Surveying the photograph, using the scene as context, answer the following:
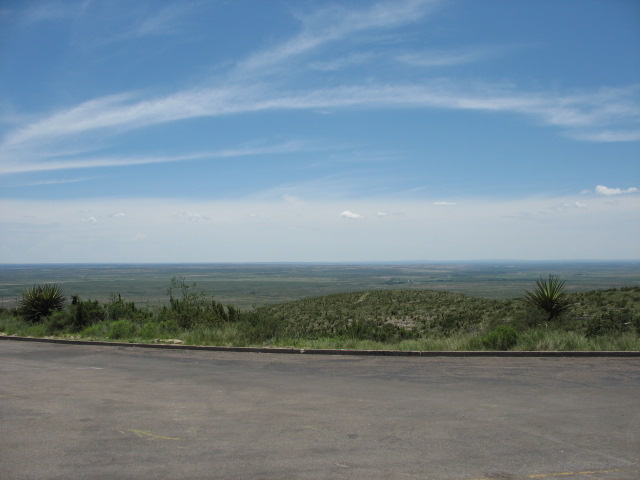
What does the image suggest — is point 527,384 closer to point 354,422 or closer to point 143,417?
point 354,422

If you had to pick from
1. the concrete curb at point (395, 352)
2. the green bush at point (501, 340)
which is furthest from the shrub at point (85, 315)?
the green bush at point (501, 340)

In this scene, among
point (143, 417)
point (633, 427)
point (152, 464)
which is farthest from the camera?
point (143, 417)

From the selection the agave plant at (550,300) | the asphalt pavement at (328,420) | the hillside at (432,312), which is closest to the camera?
the asphalt pavement at (328,420)

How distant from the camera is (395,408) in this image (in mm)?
7855

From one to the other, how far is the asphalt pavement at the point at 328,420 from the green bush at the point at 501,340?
125 centimetres

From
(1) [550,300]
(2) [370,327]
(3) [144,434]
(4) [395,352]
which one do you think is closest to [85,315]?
(2) [370,327]

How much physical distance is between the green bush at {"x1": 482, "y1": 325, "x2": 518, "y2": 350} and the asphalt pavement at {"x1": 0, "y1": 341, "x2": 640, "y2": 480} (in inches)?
49.2

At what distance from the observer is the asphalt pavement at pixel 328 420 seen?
5488 mm

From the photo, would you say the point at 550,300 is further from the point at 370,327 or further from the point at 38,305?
the point at 38,305

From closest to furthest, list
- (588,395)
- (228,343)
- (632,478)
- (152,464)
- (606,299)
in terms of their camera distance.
→ (632,478) < (152,464) < (588,395) < (228,343) < (606,299)

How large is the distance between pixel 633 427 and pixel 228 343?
35.5 feet

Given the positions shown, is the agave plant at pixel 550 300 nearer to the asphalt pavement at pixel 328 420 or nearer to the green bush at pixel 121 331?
the asphalt pavement at pixel 328 420

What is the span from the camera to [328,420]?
23.7ft

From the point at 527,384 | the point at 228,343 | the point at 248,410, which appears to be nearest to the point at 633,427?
the point at 527,384
